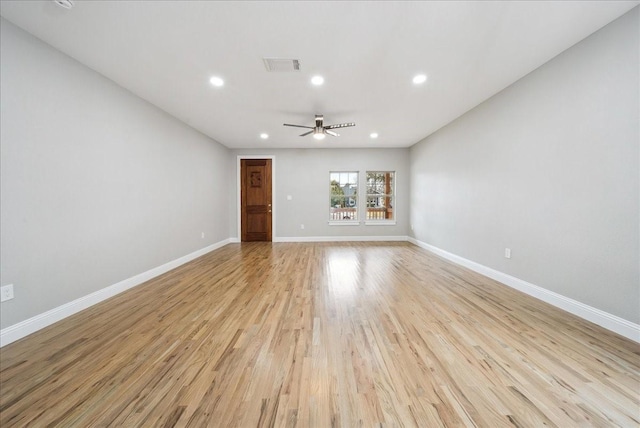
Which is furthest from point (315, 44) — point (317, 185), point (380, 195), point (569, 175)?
point (380, 195)

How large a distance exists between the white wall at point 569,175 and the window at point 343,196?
3.40 m

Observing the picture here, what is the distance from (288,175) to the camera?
689 cm

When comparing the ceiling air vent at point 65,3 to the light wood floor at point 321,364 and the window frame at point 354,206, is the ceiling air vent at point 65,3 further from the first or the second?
the window frame at point 354,206

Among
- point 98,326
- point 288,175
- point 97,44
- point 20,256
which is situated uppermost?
point 97,44

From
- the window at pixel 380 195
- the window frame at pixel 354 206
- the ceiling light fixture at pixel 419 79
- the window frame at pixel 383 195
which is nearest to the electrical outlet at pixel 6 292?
the ceiling light fixture at pixel 419 79

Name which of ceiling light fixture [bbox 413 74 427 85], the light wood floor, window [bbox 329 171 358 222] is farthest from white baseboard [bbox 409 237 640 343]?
window [bbox 329 171 358 222]

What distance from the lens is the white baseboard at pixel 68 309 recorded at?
1.97 meters

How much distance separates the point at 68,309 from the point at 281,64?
3418 millimetres

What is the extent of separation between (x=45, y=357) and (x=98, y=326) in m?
0.46

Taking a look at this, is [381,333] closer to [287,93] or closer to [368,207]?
[287,93]

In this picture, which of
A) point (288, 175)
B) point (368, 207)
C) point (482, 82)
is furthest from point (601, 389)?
point (288, 175)

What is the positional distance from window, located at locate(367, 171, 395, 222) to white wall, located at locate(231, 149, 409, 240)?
199 millimetres

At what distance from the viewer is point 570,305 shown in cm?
247

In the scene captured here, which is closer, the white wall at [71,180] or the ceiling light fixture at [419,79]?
the white wall at [71,180]
